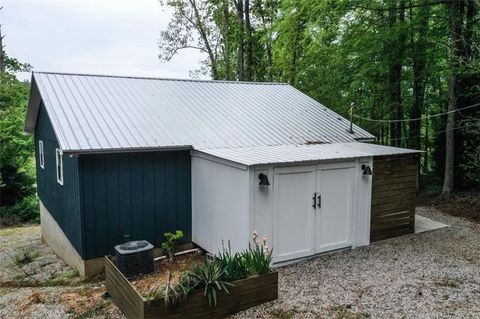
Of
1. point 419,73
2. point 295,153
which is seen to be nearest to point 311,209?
point 295,153

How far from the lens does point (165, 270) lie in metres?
6.58

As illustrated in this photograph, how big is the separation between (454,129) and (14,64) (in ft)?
70.1

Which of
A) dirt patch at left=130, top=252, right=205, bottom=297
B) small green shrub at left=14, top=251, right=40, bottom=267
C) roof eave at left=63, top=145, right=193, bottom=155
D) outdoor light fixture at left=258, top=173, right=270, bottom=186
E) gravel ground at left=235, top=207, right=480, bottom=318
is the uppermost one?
roof eave at left=63, top=145, right=193, bottom=155

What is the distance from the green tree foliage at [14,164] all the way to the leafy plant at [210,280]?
1246cm

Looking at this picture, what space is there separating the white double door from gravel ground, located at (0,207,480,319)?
0.95 feet

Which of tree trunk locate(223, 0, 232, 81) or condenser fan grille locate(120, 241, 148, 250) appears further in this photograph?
tree trunk locate(223, 0, 232, 81)

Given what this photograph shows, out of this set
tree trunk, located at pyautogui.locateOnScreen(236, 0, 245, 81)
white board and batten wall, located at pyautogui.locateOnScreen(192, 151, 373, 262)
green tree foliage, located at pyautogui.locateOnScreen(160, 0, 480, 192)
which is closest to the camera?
white board and batten wall, located at pyautogui.locateOnScreen(192, 151, 373, 262)

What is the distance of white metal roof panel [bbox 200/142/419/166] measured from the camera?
6.32 meters

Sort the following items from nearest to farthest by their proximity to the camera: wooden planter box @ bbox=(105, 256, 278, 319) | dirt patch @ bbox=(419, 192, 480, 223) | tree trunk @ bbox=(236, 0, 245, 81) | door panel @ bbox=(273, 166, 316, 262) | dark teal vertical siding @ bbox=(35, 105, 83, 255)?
1. wooden planter box @ bbox=(105, 256, 278, 319)
2. door panel @ bbox=(273, 166, 316, 262)
3. dark teal vertical siding @ bbox=(35, 105, 83, 255)
4. dirt patch @ bbox=(419, 192, 480, 223)
5. tree trunk @ bbox=(236, 0, 245, 81)

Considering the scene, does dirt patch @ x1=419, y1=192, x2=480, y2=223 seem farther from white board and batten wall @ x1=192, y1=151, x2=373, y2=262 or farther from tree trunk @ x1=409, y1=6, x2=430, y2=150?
white board and batten wall @ x1=192, y1=151, x2=373, y2=262

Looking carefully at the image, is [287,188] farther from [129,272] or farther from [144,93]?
[144,93]

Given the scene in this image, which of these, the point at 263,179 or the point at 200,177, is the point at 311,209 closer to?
the point at 263,179

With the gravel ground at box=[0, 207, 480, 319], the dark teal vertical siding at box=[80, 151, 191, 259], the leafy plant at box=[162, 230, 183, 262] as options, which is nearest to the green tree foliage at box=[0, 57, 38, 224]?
the gravel ground at box=[0, 207, 480, 319]

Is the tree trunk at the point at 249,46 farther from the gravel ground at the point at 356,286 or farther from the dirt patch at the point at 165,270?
the dirt patch at the point at 165,270
